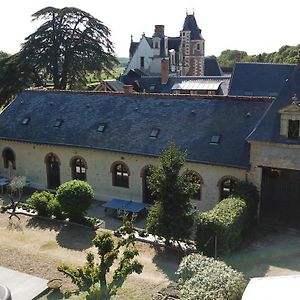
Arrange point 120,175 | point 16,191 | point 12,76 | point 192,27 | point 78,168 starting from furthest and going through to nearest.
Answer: point 192,27, point 12,76, point 16,191, point 78,168, point 120,175

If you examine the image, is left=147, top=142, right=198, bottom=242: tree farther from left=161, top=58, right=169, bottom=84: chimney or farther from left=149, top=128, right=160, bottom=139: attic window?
left=161, top=58, right=169, bottom=84: chimney

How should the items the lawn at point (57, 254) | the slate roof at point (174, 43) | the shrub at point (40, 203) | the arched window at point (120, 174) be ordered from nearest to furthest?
the lawn at point (57, 254) < the shrub at point (40, 203) < the arched window at point (120, 174) < the slate roof at point (174, 43)

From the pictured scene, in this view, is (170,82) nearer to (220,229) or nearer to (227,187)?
(227,187)

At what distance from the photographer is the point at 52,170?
26328 mm

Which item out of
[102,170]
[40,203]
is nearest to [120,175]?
[102,170]

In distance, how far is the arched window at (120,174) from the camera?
2362 cm

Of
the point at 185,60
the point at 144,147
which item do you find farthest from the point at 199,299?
the point at 185,60

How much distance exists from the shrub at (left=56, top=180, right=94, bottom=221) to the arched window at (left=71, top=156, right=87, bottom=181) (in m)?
4.57

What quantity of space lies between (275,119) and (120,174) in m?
9.51

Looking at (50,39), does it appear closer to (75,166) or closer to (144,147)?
(75,166)

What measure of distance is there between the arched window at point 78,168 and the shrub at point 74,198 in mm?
4571

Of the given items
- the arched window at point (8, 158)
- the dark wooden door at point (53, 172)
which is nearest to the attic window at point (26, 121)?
the arched window at point (8, 158)

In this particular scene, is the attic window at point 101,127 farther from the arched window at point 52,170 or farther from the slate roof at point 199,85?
the slate roof at point 199,85

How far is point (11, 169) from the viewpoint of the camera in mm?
27875
